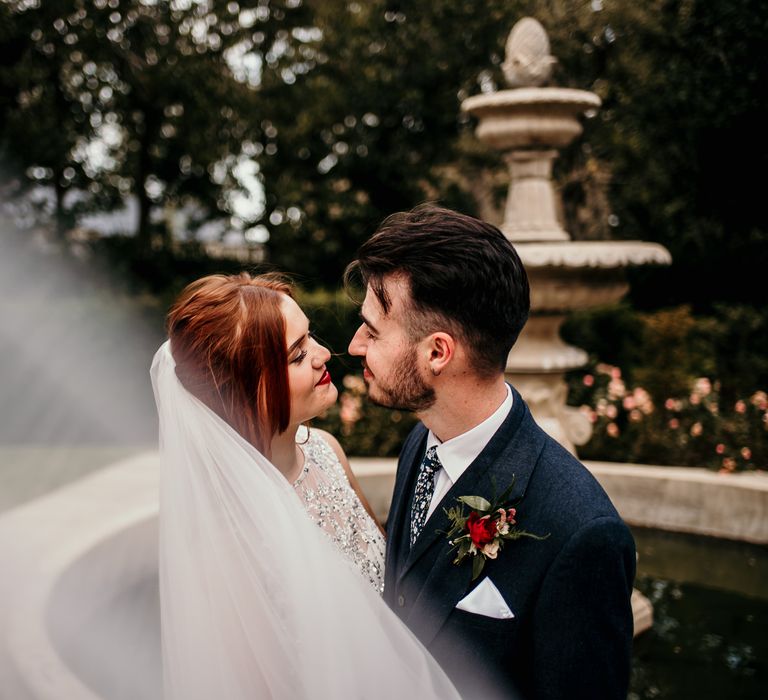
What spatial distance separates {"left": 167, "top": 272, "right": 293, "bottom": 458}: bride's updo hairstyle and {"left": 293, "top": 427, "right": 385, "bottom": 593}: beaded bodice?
460 millimetres

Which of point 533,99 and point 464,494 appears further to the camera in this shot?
point 533,99

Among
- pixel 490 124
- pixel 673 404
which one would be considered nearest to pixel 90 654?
pixel 490 124

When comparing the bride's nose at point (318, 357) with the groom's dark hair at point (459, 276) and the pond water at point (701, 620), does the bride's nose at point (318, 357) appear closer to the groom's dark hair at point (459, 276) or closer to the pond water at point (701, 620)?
the groom's dark hair at point (459, 276)

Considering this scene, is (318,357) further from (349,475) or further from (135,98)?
(135,98)

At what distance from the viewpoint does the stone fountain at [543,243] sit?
16.1ft

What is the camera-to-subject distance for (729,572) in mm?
5266

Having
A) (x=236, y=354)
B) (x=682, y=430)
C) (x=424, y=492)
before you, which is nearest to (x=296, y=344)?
(x=236, y=354)

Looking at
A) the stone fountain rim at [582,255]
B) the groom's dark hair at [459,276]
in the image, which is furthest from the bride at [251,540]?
the stone fountain rim at [582,255]

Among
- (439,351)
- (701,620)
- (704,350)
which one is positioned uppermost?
(439,351)

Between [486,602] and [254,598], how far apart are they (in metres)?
0.62

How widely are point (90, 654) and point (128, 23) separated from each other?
13.3 m

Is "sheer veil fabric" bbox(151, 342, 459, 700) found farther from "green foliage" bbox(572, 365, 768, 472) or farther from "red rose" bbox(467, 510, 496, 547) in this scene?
"green foliage" bbox(572, 365, 768, 472)

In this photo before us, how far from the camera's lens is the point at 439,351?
2.17m

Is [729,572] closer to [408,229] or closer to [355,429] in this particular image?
[355,429]
